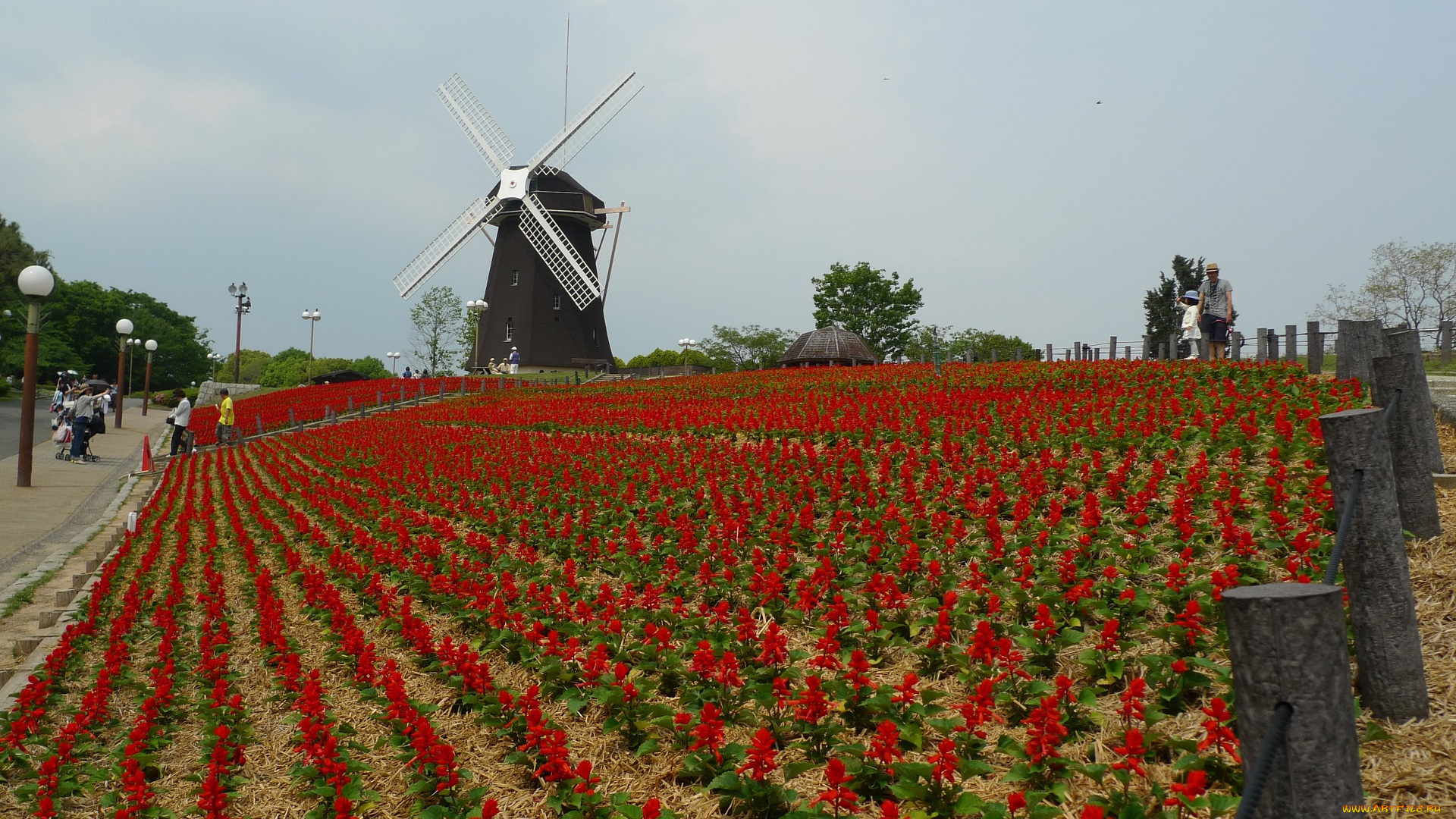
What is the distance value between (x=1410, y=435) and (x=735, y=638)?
3.83 metres

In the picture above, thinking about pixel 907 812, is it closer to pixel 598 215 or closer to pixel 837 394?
pixel 837 394

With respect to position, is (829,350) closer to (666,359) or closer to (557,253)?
(557,253)

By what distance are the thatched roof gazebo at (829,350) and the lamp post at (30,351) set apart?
3141 centimetres

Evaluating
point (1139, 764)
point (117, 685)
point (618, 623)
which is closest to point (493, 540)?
point (117, 685)

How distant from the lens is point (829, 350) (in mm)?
42406

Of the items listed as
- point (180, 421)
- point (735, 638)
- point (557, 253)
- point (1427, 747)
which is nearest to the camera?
point (1427, 747)

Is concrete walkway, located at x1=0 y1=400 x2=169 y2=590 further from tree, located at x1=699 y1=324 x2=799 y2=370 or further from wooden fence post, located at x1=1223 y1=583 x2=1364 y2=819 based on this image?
tree, located at x1=699 y1=324 x2=799 y2=370

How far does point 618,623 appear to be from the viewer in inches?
183

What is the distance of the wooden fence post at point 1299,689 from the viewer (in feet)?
6.32

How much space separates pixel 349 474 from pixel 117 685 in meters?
9.89

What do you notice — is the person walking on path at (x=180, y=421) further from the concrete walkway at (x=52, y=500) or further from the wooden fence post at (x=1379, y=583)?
the wooden fence post at (x=1379, y=583)

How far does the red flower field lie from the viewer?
11.0 feet

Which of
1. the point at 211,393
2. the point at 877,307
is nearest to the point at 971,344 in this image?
the point at 877,307

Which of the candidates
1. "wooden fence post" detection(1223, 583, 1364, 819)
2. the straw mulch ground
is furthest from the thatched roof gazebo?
"wooden fence post" detection(1223, 583, 1364, 819)
